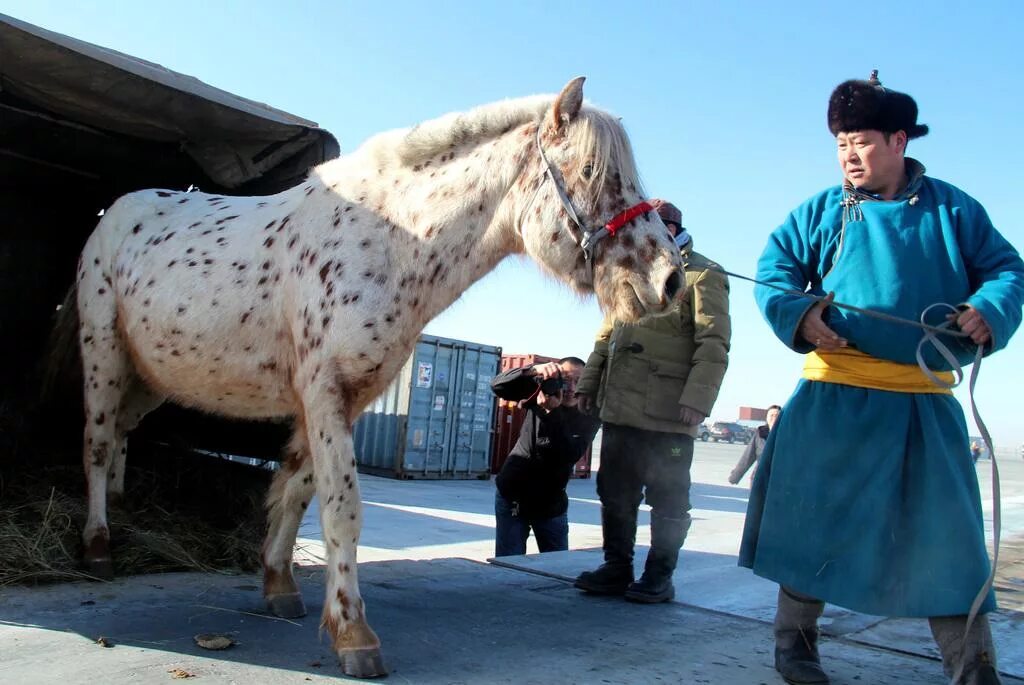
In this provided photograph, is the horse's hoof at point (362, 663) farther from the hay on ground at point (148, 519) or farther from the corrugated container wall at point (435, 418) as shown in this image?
the corrugated container wall at point (435, 418)

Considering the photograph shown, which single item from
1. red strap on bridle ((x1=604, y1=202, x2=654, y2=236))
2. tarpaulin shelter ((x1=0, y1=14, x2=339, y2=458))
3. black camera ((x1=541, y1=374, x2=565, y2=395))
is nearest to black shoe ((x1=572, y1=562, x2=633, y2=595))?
black camera ((x1=541, y1=374, x2=565, y2=395))

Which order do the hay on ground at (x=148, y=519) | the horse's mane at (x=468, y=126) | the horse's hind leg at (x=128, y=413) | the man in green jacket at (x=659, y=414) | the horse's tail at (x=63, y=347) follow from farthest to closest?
1. the horse's tail at (x=63, y=347)
2. the horse's hind leg at (x=128, y=413)
3. the man in green jacket at (x=659, y=414)
4. the hay on ground at (x=148, y=519)
5. the horse's mane at (x=468, y=126)

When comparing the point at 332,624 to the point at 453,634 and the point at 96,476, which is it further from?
the point at 96,476

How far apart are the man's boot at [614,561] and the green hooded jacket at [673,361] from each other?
0.56m

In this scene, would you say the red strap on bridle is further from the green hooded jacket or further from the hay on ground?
the hay on ground

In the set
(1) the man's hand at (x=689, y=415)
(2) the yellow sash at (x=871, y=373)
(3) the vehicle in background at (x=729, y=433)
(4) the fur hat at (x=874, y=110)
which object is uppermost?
(4) the fur hat at (x=874, y=110)

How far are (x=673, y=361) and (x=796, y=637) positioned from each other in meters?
1.67

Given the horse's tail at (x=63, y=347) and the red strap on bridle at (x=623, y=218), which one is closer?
the red strap on bridle at (x=623, y=218)

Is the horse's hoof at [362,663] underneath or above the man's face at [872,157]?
underneath

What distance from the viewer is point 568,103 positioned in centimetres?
321

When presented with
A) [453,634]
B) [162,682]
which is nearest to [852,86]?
[453,634]

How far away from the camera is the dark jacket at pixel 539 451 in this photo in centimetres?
556

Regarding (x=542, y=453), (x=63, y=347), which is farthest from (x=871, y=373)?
(x=63, y=347)

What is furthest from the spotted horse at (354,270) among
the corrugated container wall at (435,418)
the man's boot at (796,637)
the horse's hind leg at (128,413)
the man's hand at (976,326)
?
the corrugated container wall at (435,418)
